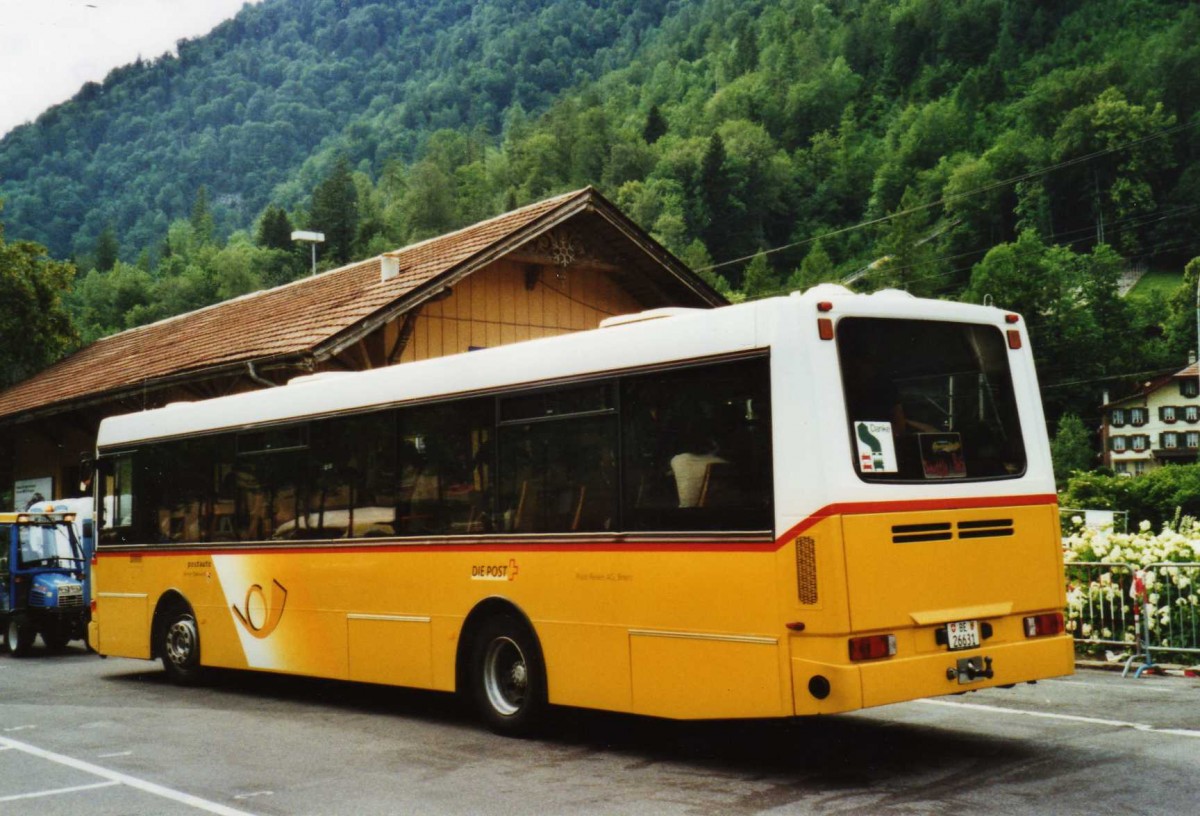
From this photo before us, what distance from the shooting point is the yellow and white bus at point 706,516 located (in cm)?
747

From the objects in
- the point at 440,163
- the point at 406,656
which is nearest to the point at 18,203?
the point at 440,163

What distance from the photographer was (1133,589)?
1263 centimetres

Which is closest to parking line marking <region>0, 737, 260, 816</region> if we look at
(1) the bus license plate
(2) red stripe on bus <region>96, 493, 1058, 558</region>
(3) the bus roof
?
(2) red stripe on bus <region>96, 493, 1058, 558</region>

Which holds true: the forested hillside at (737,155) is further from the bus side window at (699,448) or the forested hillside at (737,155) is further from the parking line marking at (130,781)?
the bus side window at (699,448)

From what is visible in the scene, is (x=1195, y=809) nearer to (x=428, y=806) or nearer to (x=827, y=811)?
(x=827, y=811)

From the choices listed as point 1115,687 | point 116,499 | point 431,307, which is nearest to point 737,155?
point 431,307

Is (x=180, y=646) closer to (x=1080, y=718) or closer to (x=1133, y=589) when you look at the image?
(x=1080, y=718)

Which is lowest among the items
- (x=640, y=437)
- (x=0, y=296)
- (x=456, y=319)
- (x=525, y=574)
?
(x=525, y=574)

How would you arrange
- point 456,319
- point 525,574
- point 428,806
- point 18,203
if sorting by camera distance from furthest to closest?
point 18,203 → point 456,319 → point 525,574 → point 428,806

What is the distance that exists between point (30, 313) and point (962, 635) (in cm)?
3606

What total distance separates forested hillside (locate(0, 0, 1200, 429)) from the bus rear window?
75687 millimetres

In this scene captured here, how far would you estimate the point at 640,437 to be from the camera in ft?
28.0

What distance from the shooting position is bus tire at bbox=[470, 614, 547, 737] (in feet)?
30.3

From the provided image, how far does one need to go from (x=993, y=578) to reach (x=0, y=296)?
1435 inches
